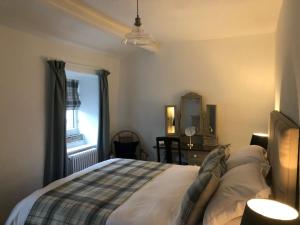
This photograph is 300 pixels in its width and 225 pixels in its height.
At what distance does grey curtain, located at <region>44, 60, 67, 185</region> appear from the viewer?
3.19m

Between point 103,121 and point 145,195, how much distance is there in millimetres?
2353

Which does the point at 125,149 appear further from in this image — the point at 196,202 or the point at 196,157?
the point at 196,202

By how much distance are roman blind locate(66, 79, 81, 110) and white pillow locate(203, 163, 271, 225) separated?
3.08 meters

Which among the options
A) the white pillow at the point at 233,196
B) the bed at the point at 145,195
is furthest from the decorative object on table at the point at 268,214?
the white pillow at the point at 233,196

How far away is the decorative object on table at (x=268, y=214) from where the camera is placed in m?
0.90

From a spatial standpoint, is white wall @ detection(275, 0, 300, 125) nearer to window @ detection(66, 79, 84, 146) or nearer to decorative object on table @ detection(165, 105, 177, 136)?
decorative object on table @ detection(165, 105, 177, 136)

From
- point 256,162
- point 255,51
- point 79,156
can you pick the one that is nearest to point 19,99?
point 79,156

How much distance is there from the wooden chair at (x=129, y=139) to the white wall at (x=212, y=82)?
0.11 metres

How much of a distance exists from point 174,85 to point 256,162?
2.50m

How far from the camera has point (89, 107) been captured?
172 inches

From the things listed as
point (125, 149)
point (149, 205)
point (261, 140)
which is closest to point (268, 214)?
point (149, 205)

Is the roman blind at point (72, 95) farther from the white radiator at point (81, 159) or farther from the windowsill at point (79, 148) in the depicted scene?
the white radiator at point (81, 159)

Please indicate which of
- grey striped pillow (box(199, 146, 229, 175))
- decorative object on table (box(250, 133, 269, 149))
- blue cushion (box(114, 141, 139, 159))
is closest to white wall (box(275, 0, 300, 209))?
grey striped pillow (box(199, 146, 229, 175))

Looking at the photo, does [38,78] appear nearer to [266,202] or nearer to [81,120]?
[81,120]
